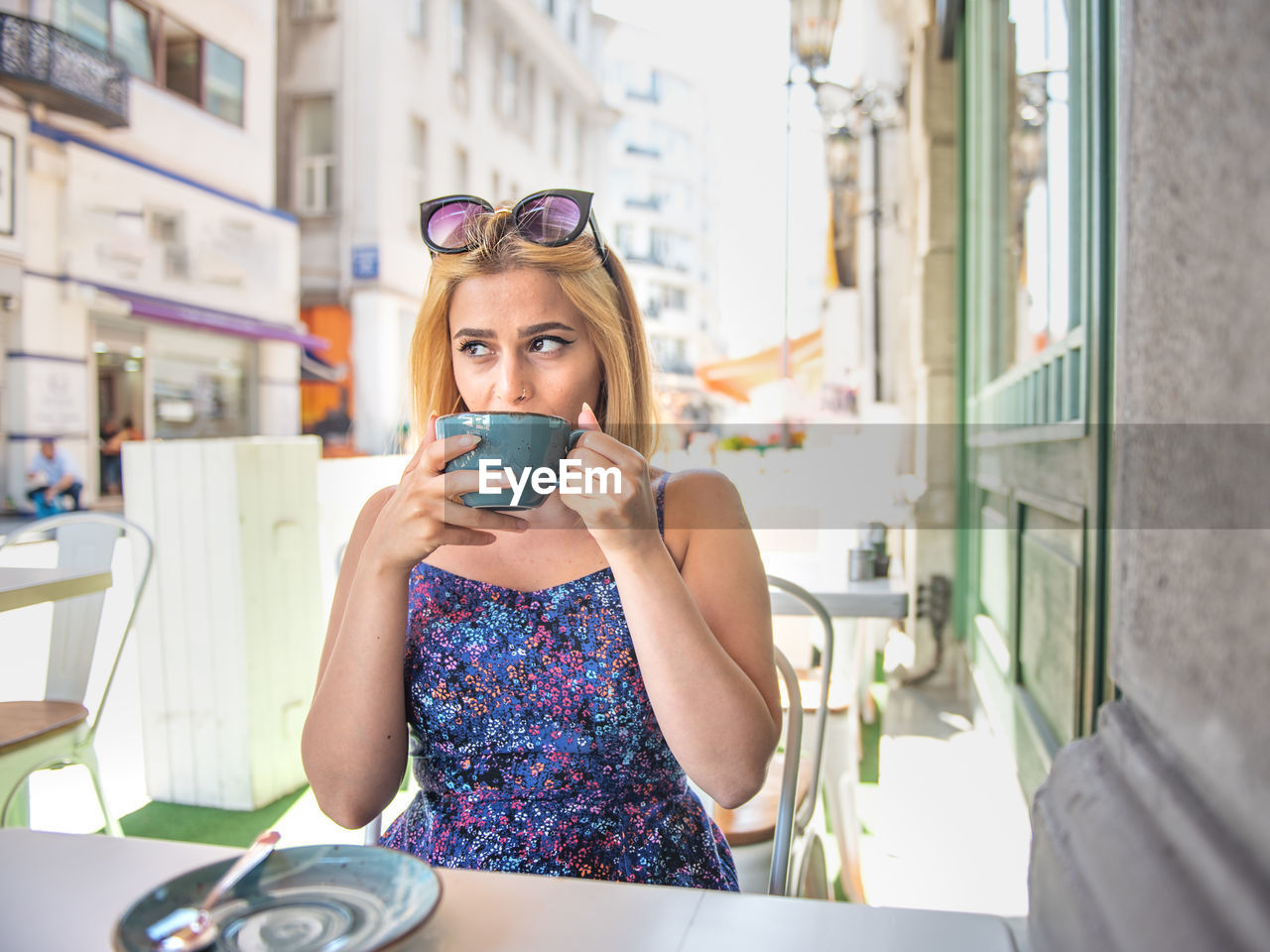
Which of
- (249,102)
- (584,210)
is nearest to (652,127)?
(249,102)

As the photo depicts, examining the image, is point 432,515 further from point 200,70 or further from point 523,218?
point 200,70

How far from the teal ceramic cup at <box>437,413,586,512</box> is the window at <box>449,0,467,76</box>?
18.2m

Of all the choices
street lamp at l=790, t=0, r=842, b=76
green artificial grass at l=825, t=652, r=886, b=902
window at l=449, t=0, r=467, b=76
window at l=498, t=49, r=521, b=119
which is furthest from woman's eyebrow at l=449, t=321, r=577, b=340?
window at l=498, t=49, r=521, b=119

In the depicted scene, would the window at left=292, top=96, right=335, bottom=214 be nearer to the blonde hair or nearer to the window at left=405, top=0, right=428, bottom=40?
the window at left=405, top=0, right=428, bottom=40

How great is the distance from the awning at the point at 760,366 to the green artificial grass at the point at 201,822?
8290 millimetres

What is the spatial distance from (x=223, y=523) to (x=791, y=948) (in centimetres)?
267

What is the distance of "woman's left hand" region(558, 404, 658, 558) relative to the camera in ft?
2.89

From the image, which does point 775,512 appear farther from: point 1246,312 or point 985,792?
point 1246,312

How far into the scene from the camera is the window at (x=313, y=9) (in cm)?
1516

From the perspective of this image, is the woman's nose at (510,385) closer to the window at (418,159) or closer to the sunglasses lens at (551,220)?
the sunglasses lens at (551,220)

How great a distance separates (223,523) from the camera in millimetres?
2848

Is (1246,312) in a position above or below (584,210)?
below

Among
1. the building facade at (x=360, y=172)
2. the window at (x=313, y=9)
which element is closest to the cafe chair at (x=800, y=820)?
the building facade at (x=360, y=172)

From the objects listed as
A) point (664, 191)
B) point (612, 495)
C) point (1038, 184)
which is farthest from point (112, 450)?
point (664, 191)
